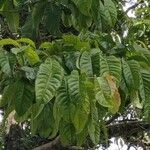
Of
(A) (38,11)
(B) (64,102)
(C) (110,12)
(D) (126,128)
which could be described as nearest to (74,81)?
(B) (64,102)

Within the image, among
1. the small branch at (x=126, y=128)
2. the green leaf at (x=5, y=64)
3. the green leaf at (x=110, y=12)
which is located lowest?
the green leaf at (x=5, y=64)

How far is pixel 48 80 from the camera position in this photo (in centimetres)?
131

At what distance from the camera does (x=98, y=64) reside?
1.45 meters

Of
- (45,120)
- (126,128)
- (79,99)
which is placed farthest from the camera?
(126,128)

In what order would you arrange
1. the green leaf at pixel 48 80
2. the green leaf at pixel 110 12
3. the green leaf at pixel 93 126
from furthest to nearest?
1. the green leaf at pixel 110 12
2. the green leaf at pixel 93 126
3. the green leaf at pixel 48 80

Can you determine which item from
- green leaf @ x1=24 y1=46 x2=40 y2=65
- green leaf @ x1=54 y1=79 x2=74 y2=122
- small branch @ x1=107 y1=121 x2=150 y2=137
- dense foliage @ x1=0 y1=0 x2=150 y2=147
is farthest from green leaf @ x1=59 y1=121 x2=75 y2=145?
small branch @ x1=107 y1=121 x2=150 y2=137

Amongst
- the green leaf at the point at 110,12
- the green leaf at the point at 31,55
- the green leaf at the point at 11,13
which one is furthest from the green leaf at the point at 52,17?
the green leaf at the point at 31,55

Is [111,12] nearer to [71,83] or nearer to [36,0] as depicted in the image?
[36,0]

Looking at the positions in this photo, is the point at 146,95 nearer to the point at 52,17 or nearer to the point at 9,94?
the point at 9,94

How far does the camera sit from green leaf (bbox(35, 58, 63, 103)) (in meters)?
1.26

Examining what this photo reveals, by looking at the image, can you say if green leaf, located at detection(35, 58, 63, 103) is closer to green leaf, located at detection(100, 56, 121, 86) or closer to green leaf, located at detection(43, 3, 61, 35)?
green leaf, located at detection(100, 56, 121, 86)

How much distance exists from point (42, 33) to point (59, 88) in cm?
320

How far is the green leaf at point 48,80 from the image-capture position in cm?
126

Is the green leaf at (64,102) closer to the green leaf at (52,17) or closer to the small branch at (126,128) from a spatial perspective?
the green leaf at (52,17)
